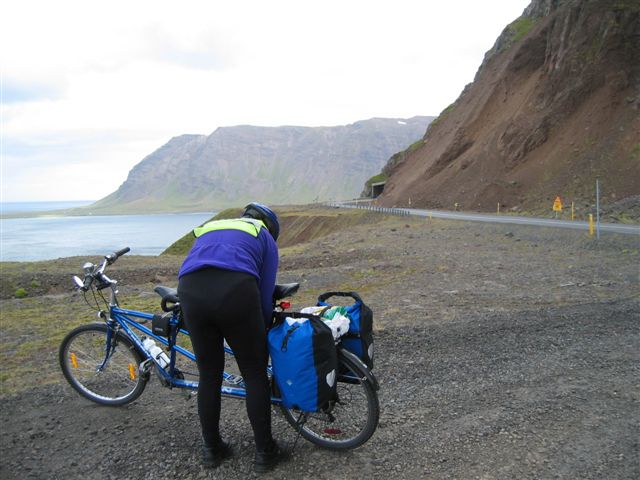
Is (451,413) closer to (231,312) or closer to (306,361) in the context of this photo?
(306,361)

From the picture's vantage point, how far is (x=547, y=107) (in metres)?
36.9

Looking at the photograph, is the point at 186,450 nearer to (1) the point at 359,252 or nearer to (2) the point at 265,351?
(2) the point at 265,351

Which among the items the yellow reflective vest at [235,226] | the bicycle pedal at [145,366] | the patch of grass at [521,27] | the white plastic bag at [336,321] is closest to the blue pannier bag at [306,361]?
the white plastic bag at [336,321]

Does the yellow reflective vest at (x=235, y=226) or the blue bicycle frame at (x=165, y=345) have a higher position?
the yellow reflective vest at (x=235, y=226)

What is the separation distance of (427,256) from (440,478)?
39.8ft

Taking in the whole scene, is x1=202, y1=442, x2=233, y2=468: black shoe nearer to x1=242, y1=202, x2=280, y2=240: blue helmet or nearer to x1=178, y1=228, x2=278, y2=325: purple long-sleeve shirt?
x1=178, y1=228, x2=278, y2=325: purple long-sleeve shirt

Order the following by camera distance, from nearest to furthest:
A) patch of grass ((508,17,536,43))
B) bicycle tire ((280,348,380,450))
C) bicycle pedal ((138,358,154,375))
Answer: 1. bicycle tire ((280,348,380,450))
2. bicycle pedal ((138,358,154,375))
3. patch of grass ((508,17,536,43))

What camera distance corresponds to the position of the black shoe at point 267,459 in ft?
11.9

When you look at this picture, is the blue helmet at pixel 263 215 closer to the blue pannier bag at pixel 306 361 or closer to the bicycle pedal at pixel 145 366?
the blue pannier bag at pixel 306 361

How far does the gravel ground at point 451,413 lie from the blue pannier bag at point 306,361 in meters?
0.57

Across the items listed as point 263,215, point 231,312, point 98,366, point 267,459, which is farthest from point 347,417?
point 98,366

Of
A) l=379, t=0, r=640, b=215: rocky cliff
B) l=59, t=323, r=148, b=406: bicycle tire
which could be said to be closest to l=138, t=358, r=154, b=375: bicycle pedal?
l=59, t=323, r=148, b=406: bicycle tire

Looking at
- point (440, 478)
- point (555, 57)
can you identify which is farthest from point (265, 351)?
point (555, 57)

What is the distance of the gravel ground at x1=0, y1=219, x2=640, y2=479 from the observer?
11.9 feet
